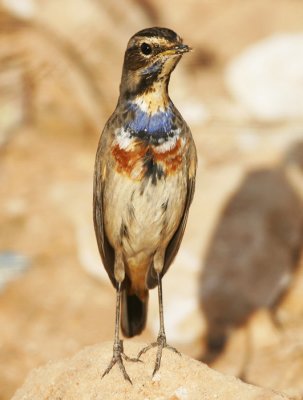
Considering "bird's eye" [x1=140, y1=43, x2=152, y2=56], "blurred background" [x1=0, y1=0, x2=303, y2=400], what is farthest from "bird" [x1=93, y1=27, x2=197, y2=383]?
"blurred background" [x1=0, y1=0, x2=303, y2=400]

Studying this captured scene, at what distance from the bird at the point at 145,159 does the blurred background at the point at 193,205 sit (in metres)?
2.24

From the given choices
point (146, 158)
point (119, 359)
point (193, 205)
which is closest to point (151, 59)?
point (146, 158)

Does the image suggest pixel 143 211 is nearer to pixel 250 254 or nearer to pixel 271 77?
pixel 250 254

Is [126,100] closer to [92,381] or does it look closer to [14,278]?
[92,381]

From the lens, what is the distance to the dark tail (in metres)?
8.07

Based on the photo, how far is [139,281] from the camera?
7898mm

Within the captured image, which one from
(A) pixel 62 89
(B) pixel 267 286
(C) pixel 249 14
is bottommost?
(B) pixel 267 286

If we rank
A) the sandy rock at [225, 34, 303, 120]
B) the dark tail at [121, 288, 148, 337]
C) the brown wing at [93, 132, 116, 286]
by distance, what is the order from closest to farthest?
the brown wing at [93, 132, 116, 286] < the dark tail at [121, 288, 148, 337] < the sandy rock at [225, 34, 303, 120]

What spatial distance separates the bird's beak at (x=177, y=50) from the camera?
6.60m

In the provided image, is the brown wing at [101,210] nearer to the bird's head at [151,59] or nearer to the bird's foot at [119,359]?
the bird's head at [151,59]

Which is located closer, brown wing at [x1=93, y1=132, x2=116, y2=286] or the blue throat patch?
the blue throat patch

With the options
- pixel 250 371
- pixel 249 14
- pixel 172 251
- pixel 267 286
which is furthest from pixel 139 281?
pixel 249 14

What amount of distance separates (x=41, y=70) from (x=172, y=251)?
7079 mm

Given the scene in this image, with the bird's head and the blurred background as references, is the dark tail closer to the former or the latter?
the blurred background
